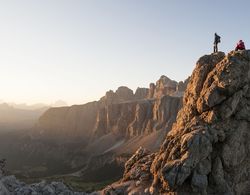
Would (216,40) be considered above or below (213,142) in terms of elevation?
above

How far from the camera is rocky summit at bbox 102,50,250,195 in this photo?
2010 inches

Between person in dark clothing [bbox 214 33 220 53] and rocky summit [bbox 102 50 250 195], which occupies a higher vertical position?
person in dark clothing [bbox 214 33 220 53]

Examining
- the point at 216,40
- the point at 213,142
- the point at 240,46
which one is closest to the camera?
the point at 213,142

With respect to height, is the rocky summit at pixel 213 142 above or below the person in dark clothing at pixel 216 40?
below

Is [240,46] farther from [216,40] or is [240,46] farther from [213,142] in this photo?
[213,142]

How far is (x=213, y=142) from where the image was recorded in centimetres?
5259

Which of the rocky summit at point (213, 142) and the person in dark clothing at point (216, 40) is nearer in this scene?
the rocky summit at point (213, 142)

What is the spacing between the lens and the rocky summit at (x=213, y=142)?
51.1m

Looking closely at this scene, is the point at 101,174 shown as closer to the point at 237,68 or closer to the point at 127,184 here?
the point at 127,184

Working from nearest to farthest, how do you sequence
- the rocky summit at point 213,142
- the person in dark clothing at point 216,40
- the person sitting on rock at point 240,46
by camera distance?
the rocky summit at point 213,142
the person sitting on rock at point 240,46
the person in dark clothing at point 216,40

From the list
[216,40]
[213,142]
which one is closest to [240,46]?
[216,40]

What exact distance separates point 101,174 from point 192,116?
458ft

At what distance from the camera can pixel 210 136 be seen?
5194cm

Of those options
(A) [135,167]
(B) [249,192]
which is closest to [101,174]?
(A) [135,167]
